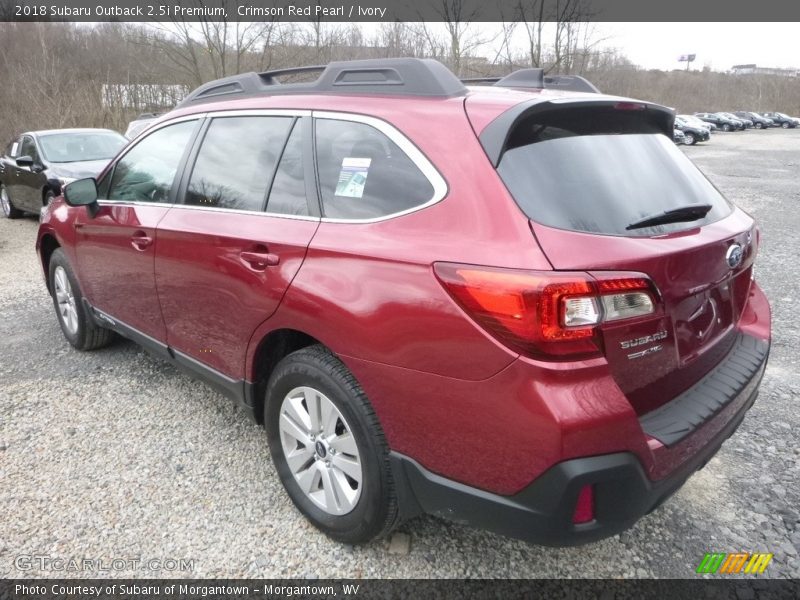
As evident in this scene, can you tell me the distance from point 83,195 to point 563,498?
335cm

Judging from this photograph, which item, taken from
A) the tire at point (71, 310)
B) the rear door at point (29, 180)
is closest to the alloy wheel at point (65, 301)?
the tire at point (71, 310)

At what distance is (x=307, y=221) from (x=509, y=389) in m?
1.08

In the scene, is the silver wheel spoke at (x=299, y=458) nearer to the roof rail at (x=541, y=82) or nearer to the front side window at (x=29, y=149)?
the roof rail at (x=541, y=82)

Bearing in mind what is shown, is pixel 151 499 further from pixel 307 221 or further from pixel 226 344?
pixel 307 221

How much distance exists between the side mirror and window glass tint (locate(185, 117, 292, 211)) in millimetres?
1070

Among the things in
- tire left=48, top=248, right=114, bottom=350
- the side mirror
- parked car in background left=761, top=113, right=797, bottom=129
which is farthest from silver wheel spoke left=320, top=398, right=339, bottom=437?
parked car in background left=761, top=113, right=797, bottom=129

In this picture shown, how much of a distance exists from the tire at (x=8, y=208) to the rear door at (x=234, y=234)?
9.73 metres

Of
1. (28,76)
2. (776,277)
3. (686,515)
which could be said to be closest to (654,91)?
(28,76)

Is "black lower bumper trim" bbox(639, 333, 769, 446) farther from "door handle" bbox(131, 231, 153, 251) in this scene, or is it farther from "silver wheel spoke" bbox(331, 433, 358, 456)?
"door handle" bbox(131, 231, 153, 251)

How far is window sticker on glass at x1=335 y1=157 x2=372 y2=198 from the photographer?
2148 mm

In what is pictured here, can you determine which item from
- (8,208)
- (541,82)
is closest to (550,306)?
(541,82)

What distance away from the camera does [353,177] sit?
7.18ft

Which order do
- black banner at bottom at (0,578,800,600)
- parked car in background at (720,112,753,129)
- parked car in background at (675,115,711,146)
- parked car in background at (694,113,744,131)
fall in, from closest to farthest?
black banner at bottom at (0,578,800,600) < parked car in background at (675,115,711,146) < parked car in background at (694,113,744,131) < parked car in background at (720,112,753,129)

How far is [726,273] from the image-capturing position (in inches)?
81.6
